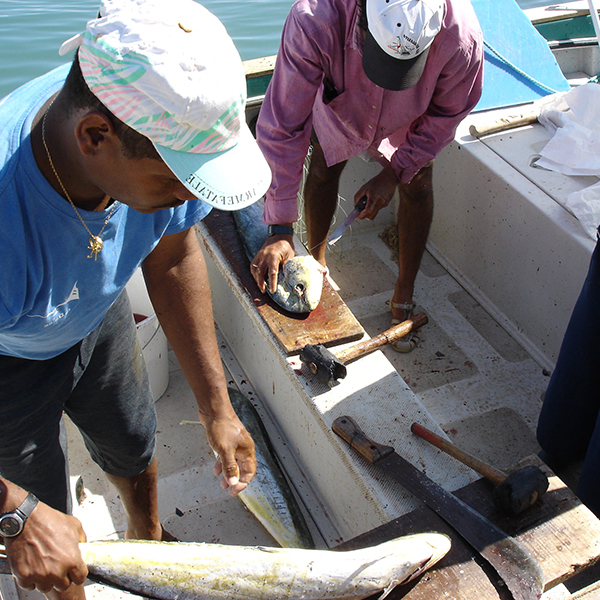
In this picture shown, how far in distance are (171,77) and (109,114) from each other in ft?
0.49

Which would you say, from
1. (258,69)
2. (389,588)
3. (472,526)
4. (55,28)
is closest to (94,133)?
(389,588)

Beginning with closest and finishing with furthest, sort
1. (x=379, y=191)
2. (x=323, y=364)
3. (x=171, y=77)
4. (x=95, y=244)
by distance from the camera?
(x=171, y=77) → (x=95, y=244) → (x=323, y=364) → (x=379, y=191)

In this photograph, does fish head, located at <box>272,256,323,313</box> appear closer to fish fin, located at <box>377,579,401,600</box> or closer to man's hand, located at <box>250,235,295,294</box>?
man's hand, located at <box>250,235,295,294</box>

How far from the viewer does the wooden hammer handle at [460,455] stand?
1768 millimetres

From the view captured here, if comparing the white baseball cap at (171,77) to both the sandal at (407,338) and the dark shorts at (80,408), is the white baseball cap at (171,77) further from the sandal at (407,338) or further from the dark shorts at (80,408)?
the sandal at (407,338)

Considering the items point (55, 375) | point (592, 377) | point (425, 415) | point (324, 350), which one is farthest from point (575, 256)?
point (55, 375)

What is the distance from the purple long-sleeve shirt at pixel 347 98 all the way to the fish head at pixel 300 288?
379mm

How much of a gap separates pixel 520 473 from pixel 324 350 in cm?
84

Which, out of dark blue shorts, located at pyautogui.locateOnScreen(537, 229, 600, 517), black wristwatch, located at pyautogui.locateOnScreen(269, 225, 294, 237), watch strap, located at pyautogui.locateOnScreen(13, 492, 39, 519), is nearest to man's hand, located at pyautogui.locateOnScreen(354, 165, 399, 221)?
black wristwatch, located at pyautogui.locateOnScreen(269, 225, 294, 237)

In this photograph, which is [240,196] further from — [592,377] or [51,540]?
[592,377]

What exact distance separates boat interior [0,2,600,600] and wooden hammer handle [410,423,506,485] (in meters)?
0.05

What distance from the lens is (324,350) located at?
219cm

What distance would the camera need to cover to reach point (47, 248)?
1.26 m

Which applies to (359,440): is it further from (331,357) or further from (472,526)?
(472,526)
